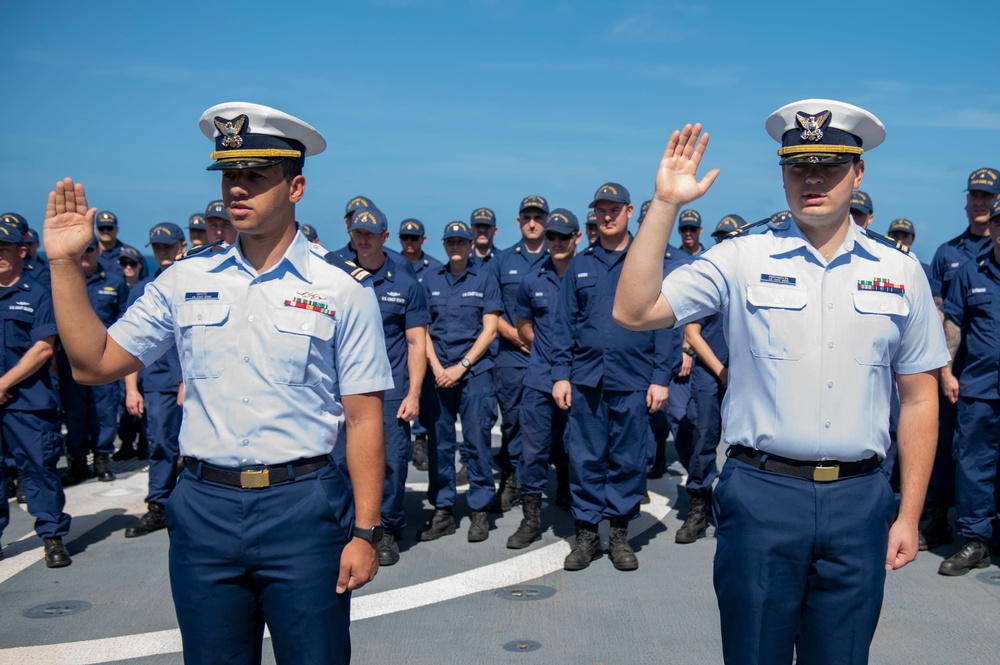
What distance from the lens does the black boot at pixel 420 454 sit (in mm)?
10461

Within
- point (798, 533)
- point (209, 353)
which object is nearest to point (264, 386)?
point (209, 353)

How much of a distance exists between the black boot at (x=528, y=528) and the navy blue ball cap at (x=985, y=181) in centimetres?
468

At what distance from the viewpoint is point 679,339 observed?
7348 millimetres

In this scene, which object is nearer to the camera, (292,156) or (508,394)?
(292,156)

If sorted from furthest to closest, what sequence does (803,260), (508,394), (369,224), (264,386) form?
(508,394) → (369,224) → (803,260) → (264,386)

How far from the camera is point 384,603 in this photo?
5805 mm

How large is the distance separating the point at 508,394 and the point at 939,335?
5.48 m

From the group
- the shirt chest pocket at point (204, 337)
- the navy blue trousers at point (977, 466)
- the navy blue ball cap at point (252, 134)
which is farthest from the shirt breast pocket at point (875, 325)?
the navy blue trousers at point (977, 466)

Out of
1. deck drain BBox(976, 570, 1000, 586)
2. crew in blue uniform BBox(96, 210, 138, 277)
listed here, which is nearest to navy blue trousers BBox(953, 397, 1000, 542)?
deck drain BBox(976, 570, 1000, 586)

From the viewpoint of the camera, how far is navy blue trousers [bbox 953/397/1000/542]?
6.49 meters

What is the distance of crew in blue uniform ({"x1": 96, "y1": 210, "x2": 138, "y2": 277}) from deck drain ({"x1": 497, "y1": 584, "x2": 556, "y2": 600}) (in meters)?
7.87

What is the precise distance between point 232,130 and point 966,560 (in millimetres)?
5569

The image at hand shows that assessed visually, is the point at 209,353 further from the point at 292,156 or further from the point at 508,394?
the point at 508,394

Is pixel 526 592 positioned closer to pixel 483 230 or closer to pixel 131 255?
pixel 483 230
